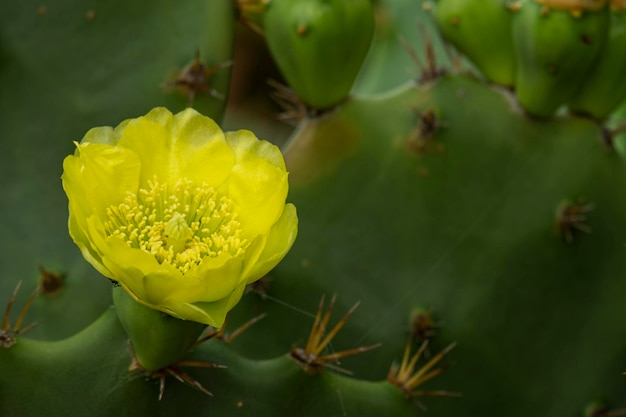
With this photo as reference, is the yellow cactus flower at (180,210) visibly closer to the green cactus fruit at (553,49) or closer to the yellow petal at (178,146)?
the yellow petal at (178,146)

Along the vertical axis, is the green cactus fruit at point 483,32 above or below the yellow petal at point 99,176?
below

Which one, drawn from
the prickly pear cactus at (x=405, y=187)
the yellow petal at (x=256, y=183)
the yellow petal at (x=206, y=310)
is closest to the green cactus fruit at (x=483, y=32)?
the prickly pear cactus at (x=405, y=187)

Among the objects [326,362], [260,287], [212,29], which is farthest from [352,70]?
[326,362]

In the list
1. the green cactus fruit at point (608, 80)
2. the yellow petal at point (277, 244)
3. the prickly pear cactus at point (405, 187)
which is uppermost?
the yellow petal at point (277, 244)

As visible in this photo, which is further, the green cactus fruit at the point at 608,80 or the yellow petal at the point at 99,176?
the green cactus fruit at the point at 608,80

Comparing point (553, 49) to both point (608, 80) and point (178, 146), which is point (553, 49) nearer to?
point (608, 80)

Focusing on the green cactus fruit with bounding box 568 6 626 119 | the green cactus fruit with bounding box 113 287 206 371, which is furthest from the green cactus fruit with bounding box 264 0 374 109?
the green cactus fruit with bounding box 113 287 206 371

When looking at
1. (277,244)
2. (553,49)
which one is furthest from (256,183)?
(553,49)

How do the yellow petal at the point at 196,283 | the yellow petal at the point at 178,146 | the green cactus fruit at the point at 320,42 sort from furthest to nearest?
the green cactus fruit at the point at 320,42 → the yellow petal at the point at 178,146 → the yellow petal at the point at 196,283

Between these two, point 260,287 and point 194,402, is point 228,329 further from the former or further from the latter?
point 194,402
